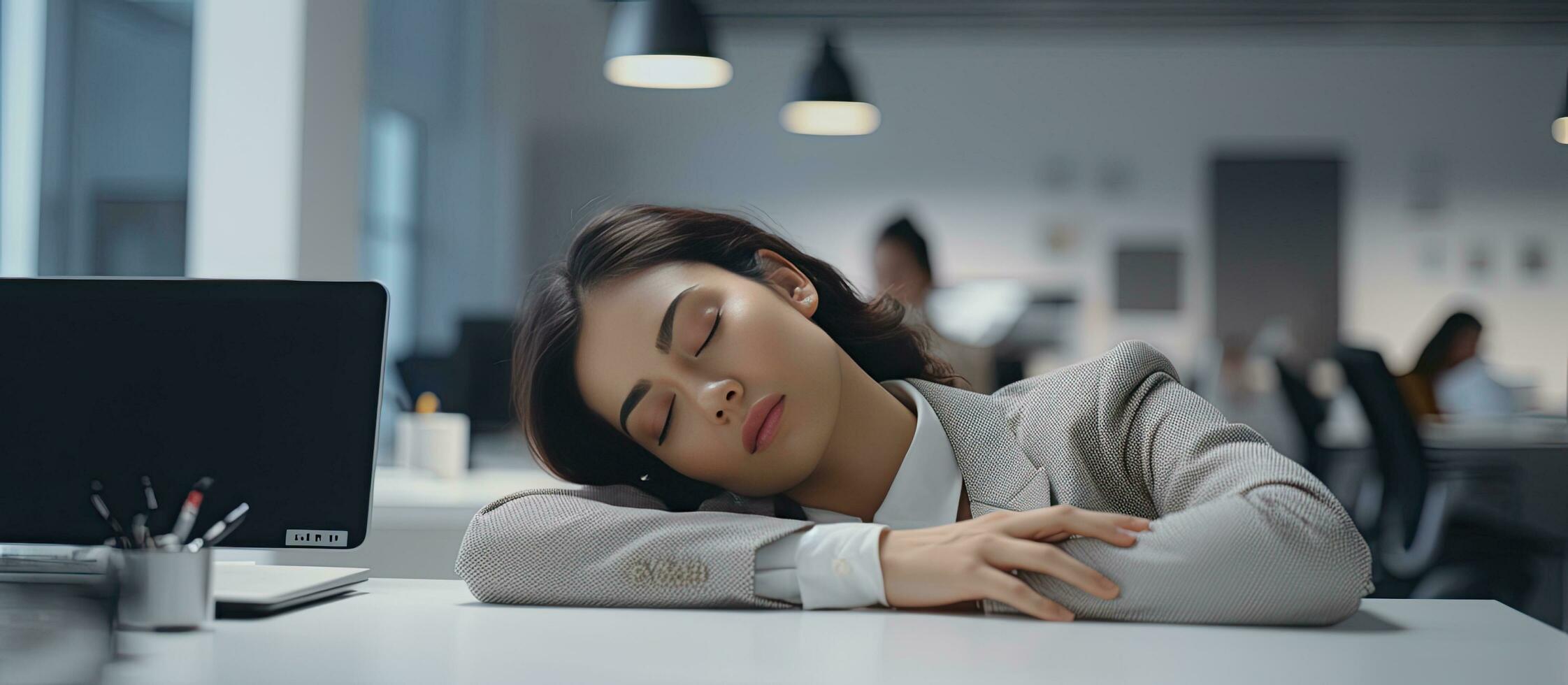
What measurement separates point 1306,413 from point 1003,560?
3778 millimetres

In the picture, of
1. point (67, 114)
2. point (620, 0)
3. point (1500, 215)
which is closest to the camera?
point (620, 0)

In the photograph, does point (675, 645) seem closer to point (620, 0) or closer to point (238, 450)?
point (238, 450)

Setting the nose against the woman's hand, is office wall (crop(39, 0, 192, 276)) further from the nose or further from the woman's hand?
the woman's hand

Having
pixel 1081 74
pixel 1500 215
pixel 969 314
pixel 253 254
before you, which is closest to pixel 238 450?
pixel 253 254

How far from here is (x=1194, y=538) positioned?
1.02 meters

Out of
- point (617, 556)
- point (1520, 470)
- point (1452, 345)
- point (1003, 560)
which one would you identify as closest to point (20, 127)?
point (617, 556)

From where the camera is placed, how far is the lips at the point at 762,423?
3.98ft

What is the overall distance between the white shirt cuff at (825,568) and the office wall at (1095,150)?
6.10m

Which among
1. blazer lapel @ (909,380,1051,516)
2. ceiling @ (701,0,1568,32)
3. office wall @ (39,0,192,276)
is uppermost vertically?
ceiling @ (701,0,1568,32)

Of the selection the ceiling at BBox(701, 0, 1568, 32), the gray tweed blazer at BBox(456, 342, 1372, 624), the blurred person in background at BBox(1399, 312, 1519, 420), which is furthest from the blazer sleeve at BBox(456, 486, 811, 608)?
the ceiling at BBox(701, 0, 1568, 32)

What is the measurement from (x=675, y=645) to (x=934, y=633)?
0.66 feet

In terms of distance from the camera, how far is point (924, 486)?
52.2 inches

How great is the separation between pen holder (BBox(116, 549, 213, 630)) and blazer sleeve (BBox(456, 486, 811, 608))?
224 millimetres

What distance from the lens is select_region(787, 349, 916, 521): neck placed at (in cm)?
134
